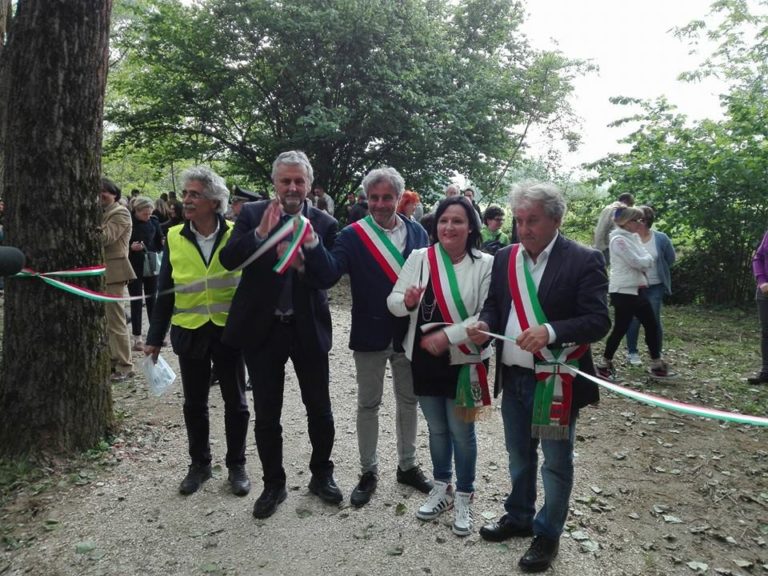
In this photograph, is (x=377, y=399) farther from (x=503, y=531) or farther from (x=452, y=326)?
(x=503, y=531)

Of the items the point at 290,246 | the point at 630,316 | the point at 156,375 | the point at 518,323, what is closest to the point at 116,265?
the point at 156,375

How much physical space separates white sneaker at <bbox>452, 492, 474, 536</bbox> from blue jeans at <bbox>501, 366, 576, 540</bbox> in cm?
25

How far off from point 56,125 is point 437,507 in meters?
3.79

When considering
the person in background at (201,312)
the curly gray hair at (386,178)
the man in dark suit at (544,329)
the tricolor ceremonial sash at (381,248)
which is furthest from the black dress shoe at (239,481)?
the curly gray hair at (386,178)

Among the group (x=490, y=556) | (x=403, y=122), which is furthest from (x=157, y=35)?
(x=490, y=556)

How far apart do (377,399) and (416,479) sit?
0.72m

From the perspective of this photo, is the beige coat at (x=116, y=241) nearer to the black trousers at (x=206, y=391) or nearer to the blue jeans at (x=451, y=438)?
the black trousers at (x=206, y=391)

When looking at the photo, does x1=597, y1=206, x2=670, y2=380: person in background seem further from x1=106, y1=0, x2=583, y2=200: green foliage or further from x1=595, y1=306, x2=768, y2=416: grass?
x1=106, y1=0, x2=583, y2=200: green foliage

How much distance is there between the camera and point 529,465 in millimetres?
3203

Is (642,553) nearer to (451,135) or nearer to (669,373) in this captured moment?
(669,373)

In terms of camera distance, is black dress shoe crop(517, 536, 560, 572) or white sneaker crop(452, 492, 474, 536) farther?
white sneaker crop(452, 492, 474, 536)

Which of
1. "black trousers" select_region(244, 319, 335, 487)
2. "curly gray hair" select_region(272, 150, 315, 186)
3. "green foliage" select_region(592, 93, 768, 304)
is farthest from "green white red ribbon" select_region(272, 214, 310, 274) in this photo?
"green foliage" select_region(592, 93, 768, 304)

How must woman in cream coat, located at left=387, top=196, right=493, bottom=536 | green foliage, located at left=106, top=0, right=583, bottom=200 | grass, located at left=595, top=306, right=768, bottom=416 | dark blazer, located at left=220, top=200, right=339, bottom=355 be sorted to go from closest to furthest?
woman in cream coat, located at left=387, top=196, right=493, bottom=536 → dark blazer, located at left=220, top=200, right=339, bottom=355 → grass, located at left=595, top=306, right=768, bottom=416 → green foliage, located at left=106, top=0, right=583, bottom=200

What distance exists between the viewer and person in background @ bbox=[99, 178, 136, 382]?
235 inches
